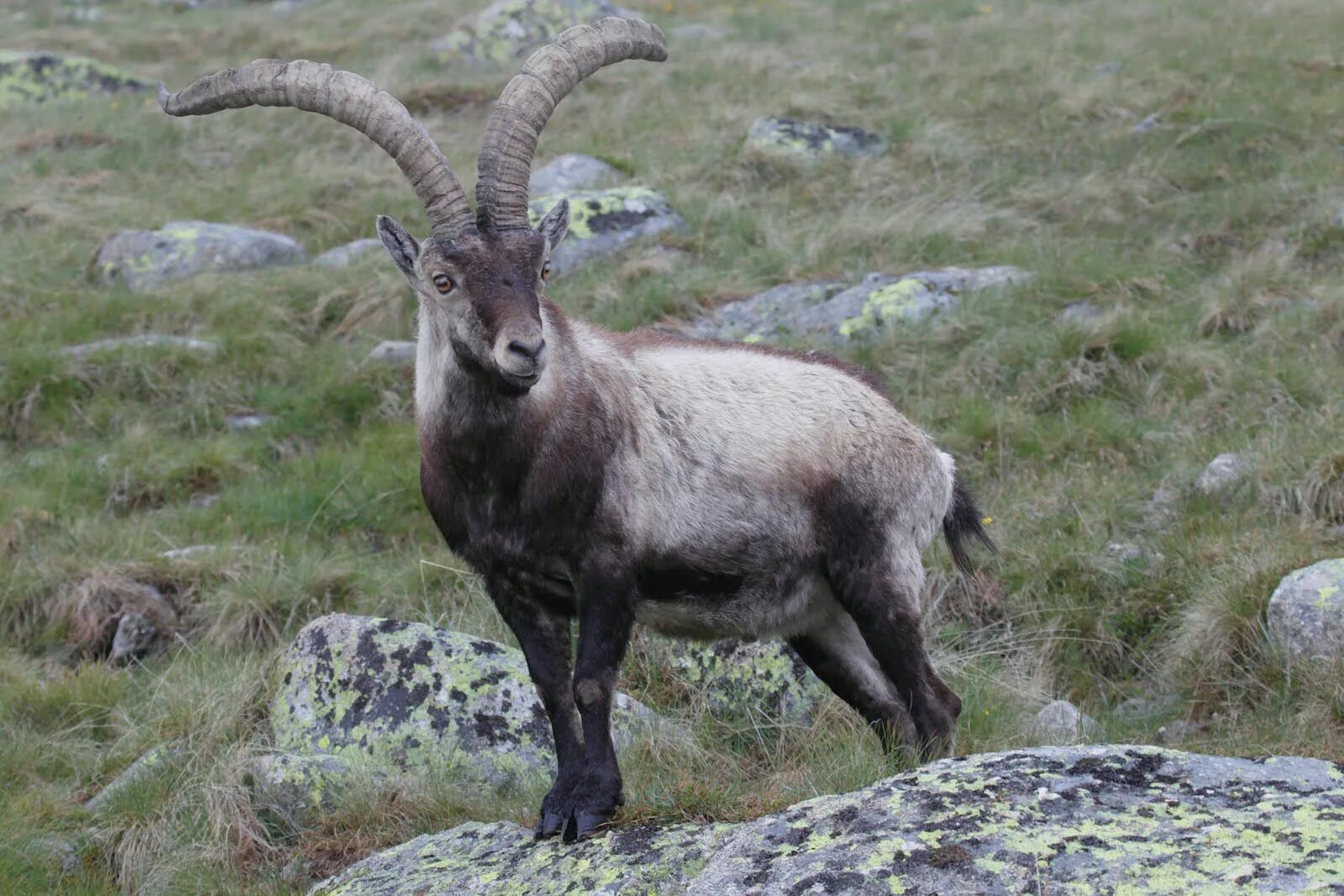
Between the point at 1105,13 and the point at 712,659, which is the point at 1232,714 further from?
the point at 1105,13

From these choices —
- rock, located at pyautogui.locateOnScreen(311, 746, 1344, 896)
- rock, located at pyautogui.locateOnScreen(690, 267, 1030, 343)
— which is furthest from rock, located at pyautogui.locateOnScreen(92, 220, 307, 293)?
rock, located at pyautogui.locateOnScreen(311, 746, 1344, 896)

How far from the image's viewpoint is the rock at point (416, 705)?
21.7 feet

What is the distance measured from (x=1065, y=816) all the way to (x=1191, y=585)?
4.27 meters

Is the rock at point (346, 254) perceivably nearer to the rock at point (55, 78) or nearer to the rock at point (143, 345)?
the rock at point (143, 345)

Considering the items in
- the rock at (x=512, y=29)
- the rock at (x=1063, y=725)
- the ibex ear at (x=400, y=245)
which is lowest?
the rock at (x=1063, y=725)

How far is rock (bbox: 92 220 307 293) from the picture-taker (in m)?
13.2

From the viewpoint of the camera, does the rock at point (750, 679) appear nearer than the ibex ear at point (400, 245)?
No

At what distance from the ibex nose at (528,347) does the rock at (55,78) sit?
772 inches

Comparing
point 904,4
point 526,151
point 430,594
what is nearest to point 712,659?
point 430,594

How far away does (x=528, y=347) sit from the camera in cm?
→ 486

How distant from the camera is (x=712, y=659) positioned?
7492 millimetres

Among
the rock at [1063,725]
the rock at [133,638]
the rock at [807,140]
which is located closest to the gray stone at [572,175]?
the rock at [807,140]

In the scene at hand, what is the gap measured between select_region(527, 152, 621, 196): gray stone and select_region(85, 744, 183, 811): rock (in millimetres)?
8518

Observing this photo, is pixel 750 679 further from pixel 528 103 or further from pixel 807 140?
pixel 807 140
